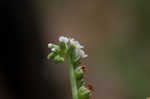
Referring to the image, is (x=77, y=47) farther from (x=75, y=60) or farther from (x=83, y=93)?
(x=83, y=93)

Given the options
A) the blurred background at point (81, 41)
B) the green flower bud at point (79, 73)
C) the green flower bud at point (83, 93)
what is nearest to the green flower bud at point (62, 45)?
the green flower bud at point (79, 73)

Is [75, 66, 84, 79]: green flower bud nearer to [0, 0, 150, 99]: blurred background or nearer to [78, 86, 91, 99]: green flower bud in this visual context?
[78, 86, 91, 99]: green flower bud

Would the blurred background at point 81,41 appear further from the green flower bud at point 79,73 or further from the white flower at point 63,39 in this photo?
the green flower bud at point 79,73

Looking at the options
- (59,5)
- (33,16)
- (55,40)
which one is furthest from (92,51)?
(33,16)

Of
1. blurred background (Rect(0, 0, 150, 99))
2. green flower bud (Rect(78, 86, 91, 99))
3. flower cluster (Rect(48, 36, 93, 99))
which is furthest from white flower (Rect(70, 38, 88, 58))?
blurred background (Rect(0, 0, 150, 99))

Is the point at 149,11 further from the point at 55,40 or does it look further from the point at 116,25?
the point at 55,40

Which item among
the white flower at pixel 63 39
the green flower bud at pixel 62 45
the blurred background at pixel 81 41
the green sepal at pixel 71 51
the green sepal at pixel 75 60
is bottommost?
the green sepal at pixel 75 60
